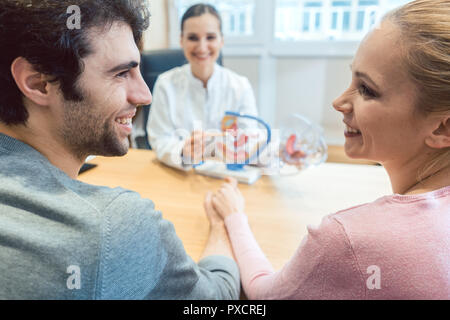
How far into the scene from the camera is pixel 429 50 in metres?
0.60

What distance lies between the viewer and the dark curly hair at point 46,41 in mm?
596

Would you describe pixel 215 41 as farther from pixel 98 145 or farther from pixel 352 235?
pixel 352 235

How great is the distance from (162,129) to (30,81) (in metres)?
1.21

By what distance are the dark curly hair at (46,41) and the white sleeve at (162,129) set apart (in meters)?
0.86

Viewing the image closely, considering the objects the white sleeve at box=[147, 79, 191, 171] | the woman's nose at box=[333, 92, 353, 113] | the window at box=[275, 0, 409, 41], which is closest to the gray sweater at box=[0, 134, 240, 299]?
the woman's nose at box=[333, 92, 353, 113]

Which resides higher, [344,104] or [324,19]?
[324,19]

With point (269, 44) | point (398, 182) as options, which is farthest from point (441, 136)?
point (269, 44)

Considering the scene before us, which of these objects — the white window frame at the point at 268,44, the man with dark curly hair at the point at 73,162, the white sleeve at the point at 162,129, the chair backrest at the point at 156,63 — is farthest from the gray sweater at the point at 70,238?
the white window frame at the point at 268,44

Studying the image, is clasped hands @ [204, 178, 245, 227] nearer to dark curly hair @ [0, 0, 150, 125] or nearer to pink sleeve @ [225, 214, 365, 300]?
pink sleeve @ [225, 214, 365, 300]

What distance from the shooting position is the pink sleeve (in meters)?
0.61

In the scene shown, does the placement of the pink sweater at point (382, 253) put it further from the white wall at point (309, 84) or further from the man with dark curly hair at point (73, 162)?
the white wall at point (309, 84)

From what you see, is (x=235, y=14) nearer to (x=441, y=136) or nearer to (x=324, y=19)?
(x=324, y=19)
